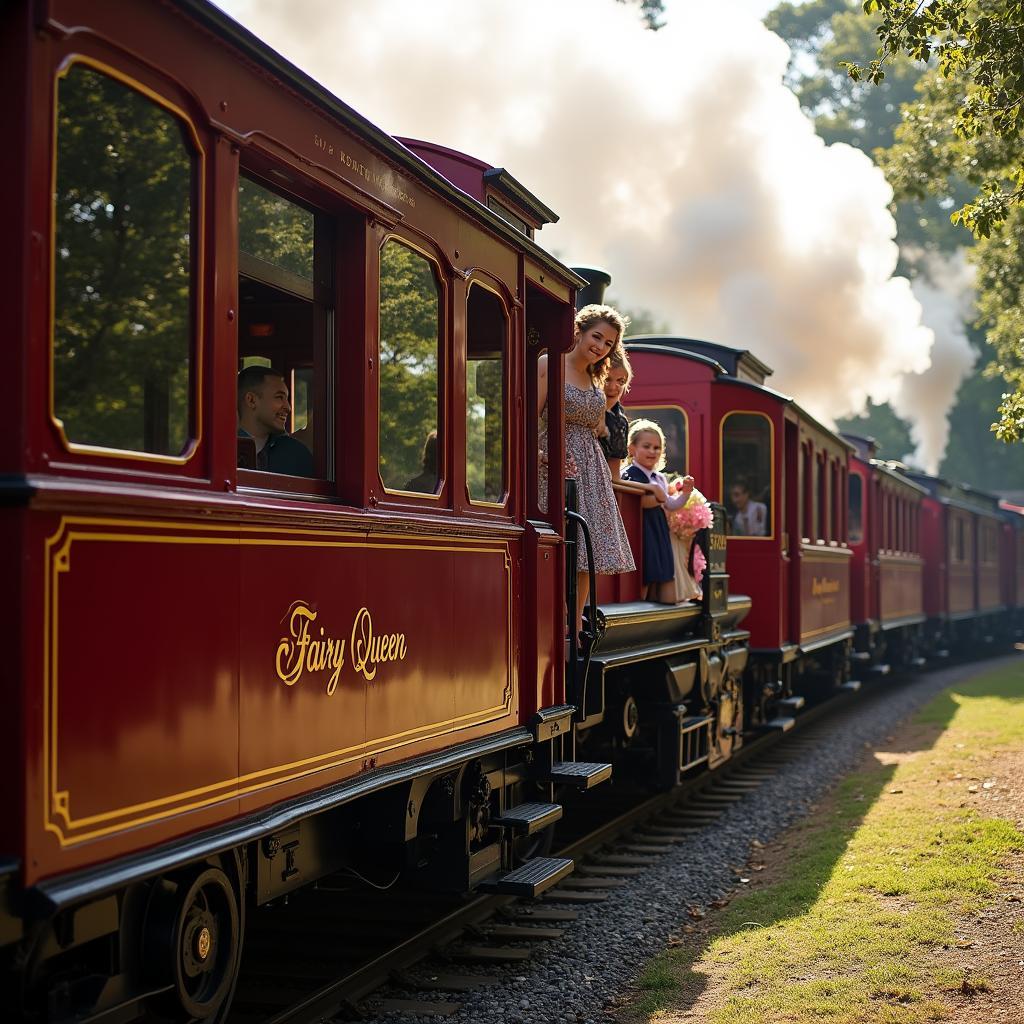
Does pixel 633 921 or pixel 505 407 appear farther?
pixel 633 921

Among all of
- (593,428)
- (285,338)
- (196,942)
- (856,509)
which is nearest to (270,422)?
(285,338)

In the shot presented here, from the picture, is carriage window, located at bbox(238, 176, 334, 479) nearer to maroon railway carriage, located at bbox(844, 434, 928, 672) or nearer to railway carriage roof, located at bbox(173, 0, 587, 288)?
railway carriage roof, located at bbox(173, 0, 587, 288)

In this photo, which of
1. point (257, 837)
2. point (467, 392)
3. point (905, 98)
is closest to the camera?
point (257, 837)

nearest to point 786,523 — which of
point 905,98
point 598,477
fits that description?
point 598,477

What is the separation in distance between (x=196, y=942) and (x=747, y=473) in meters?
9.24

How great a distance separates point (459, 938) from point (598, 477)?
268 cm

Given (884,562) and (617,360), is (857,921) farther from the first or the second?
(884,562)

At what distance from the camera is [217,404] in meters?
3.65

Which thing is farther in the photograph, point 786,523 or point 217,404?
point 786,523

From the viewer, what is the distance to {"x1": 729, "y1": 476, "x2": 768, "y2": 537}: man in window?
12.4m

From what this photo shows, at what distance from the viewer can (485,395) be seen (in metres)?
5.86

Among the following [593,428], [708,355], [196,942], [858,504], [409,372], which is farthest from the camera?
[858,504]

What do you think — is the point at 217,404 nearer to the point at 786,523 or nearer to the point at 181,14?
the point at 181,14

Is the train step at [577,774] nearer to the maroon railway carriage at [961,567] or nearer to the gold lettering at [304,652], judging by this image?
the gold lettering at [304,652]
